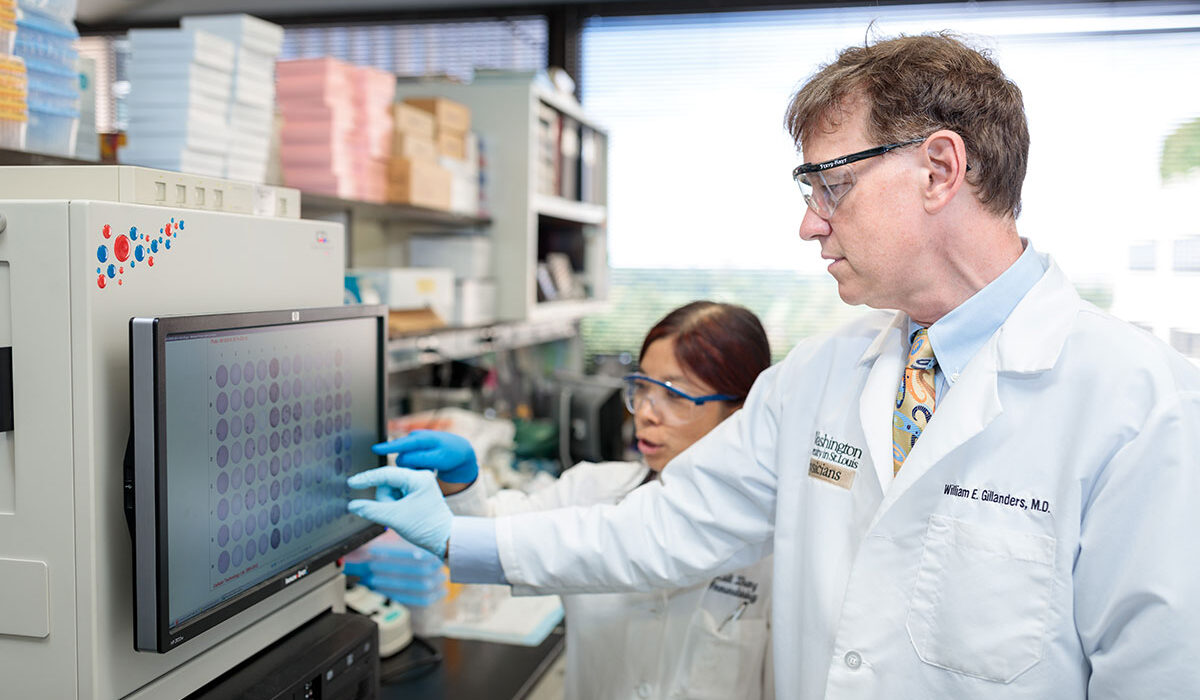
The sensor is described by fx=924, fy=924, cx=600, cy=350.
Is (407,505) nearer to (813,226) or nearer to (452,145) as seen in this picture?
(813,226)

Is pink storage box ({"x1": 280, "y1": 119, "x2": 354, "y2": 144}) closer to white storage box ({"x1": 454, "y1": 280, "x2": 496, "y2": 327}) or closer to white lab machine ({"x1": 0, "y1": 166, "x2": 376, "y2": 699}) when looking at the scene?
white storage box ({"x1": 454, "y1": 280, "x2": 496, "y2": 327})

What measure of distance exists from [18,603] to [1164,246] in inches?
163

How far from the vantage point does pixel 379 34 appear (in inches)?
179

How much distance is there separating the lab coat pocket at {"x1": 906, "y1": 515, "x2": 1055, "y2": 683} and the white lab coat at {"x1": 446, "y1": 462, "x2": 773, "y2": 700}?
1.83ft

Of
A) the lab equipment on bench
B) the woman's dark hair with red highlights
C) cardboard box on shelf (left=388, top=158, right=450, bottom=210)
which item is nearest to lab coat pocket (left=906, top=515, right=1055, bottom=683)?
the woman's dark hair with red highlights

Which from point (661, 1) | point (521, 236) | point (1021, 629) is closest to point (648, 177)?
point (661, 1)

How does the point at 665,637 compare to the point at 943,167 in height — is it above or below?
below

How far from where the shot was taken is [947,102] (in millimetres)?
1163

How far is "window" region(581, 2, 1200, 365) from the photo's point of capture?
384cm

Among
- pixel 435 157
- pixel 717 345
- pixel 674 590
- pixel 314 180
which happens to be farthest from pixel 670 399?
pixel 435 157

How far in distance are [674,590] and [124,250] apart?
3.74ft

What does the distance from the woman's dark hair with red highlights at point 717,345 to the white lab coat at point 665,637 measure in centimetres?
26

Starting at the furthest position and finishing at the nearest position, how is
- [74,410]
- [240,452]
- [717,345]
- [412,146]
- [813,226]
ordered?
[412,146]
[717,345]
[813,226]
[240,452]
[74,410]

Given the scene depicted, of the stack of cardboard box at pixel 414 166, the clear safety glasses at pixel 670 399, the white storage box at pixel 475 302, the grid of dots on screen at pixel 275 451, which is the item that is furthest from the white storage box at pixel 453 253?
the grid of dots on screen at pixel 275 451
